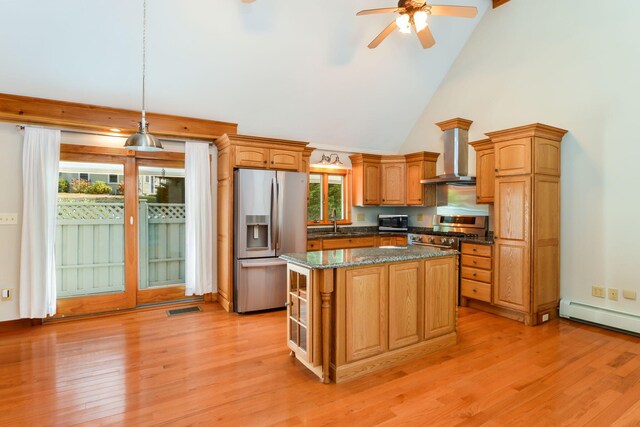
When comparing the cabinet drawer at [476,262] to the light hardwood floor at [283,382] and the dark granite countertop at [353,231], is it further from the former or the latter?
the light hardwood floor at [283,382]

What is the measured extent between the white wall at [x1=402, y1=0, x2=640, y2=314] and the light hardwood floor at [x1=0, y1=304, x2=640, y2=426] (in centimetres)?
85

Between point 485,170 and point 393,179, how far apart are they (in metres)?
1.60

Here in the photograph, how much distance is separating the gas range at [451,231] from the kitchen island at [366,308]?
168 centimetres

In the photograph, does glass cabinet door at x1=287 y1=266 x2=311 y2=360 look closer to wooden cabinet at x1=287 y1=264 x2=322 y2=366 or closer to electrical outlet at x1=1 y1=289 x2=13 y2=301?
wooden cabinet at x1=287 y1=264 x2=322 y2=366

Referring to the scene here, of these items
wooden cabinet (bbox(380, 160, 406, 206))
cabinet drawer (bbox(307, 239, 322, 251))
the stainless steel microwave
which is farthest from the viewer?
the stainless steel microwave

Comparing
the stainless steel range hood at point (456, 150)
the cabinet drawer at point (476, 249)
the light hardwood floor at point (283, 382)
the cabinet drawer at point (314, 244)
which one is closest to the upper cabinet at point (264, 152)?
the cabinet drawer at point (314, 244)

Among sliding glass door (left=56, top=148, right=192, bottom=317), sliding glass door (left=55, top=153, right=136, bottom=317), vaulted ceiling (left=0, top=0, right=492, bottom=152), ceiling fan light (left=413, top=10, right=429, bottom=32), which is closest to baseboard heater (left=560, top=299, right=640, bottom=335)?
ceiling fan light (left=413, top=10, right=429, bottom=32)

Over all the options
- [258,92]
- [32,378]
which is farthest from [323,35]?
[32,378]

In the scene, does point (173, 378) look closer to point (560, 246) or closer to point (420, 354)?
point (420, 354)

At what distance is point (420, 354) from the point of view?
3.09 m

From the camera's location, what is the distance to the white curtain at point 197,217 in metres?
4.59

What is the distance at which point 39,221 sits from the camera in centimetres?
380

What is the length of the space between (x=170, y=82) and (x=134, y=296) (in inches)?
107

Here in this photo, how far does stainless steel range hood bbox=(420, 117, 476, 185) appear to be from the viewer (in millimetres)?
5184
